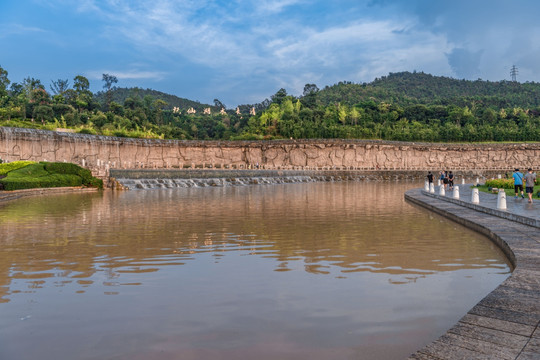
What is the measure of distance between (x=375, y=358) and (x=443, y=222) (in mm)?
10917

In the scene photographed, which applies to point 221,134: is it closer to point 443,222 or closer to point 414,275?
point 443,222

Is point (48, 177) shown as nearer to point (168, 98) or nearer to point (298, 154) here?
point (298, 154)

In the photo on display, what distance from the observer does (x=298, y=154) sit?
68062 millimetres

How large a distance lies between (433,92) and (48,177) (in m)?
143

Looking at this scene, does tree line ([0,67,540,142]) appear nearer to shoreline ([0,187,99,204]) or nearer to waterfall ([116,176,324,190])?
waterfall ([116,176,324,190])

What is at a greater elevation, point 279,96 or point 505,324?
point 279,96

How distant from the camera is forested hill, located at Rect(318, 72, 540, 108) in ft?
376

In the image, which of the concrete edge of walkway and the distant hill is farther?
the distant hill

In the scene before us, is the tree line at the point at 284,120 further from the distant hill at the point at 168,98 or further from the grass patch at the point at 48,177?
the distant hill at the point at 168,98

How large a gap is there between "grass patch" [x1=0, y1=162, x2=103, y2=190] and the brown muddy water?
14.3 metres

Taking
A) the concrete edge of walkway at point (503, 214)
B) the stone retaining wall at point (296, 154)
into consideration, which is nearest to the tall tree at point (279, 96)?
the stone retaining wall at point (296, 154)

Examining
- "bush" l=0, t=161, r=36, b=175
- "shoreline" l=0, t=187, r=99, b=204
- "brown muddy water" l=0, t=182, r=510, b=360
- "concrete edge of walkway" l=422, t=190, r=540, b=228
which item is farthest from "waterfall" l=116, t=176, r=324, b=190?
"concrete edge of walkway" l=422, t=190, r=540, b=228

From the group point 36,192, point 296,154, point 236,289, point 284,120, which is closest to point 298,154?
point 296,154

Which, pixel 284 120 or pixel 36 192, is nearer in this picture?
pixel 36 192
